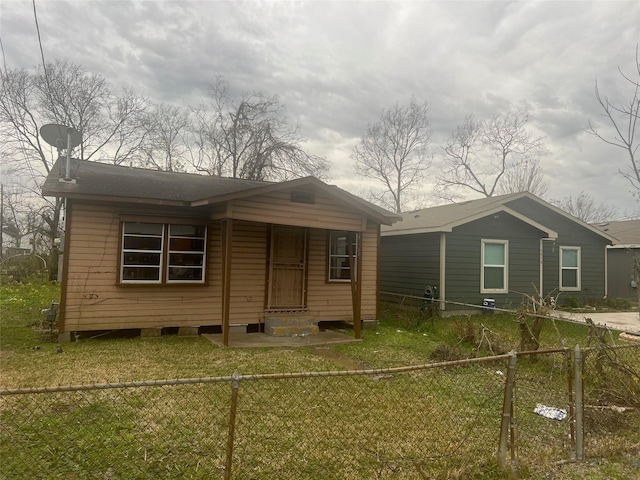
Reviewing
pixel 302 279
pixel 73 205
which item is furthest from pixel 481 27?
pixel 73 205

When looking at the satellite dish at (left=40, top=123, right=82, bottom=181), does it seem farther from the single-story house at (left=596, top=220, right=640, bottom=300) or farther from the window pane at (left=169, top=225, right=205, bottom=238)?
the single-story house at (left=596, top=220, right=640, bottom=300)

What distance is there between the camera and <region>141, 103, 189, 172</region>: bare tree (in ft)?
84.2

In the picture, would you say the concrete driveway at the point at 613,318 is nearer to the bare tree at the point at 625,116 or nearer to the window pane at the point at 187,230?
the bare tree at the point at 625,116

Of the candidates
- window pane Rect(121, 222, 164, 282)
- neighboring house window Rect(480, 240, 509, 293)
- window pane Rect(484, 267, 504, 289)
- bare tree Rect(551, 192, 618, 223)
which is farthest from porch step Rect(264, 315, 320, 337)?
bare tree Rect(551, 192, 618, 223)

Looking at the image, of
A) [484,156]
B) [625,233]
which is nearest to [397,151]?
[484,156]

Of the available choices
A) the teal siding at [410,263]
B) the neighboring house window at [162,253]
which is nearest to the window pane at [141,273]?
the neighboring house window at [162,253]

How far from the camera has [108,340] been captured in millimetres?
7934

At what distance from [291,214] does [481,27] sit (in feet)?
18.4

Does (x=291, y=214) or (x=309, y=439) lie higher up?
(x=291, y=214)

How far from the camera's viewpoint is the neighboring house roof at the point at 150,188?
7.50 metres

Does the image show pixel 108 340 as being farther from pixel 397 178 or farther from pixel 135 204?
pixel 397 178

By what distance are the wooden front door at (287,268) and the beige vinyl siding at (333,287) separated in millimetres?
201

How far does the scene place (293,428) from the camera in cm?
385

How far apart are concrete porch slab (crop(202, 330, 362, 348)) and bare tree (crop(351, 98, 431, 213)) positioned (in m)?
23.0
